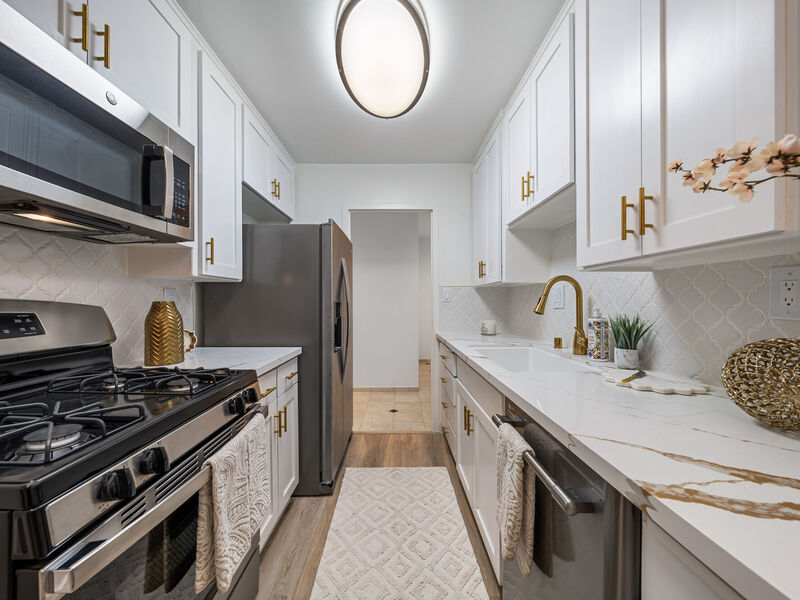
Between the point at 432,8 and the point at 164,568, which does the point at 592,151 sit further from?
the point at 164,568

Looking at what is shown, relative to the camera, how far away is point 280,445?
1824 millimetres

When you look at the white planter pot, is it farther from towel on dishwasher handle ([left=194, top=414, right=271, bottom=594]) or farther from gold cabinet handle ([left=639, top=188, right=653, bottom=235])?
towel on dishwasher handle ([left=194, top=414, right=271, bottom=594])

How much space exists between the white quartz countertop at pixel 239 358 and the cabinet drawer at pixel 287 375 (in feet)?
0.15

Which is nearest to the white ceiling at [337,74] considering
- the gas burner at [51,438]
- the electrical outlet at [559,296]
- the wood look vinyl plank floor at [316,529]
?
the electrical outlet at [559,296]

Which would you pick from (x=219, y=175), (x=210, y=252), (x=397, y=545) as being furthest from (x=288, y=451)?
(x=219, y=175)

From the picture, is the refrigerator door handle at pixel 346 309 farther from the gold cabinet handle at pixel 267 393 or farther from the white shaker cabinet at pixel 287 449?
the gold cabinet handle at pixel 267 393

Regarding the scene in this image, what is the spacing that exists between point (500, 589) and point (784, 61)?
179 centimetres

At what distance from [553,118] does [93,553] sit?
1.99m

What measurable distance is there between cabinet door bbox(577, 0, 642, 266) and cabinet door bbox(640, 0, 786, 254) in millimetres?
54

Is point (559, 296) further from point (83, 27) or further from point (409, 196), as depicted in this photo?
point (83, 27)

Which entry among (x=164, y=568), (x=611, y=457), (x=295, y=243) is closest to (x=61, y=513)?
(x=164, y=568)

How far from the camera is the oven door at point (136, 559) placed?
0.54 m

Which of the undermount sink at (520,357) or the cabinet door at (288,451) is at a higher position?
the undermount sink at (520,357)

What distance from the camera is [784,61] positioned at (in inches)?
24.6
